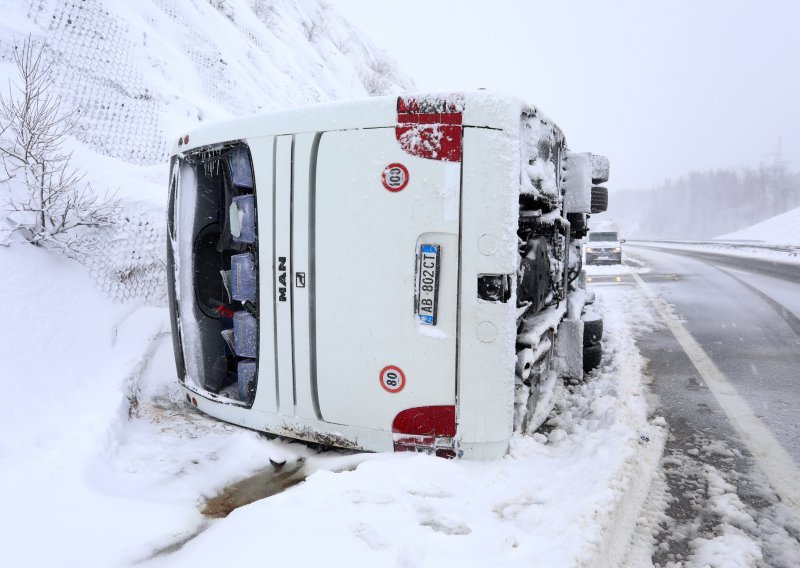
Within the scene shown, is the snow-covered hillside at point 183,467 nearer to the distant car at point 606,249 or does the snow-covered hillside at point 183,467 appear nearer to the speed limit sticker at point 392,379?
the speed limit sticker at point 392,379

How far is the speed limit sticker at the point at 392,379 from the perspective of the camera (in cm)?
269

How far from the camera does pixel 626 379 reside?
4602 millimetres

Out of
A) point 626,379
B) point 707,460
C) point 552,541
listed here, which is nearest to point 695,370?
point 626,379

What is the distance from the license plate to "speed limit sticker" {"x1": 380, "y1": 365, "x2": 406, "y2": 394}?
0.32 m

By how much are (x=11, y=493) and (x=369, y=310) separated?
2.03m

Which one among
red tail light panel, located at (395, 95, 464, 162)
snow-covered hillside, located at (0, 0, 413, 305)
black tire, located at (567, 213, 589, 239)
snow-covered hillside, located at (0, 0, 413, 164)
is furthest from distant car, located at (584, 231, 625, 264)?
red tail light panel, located at (395, 95, 464, 162)

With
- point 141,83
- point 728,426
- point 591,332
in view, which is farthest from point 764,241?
point 141,83

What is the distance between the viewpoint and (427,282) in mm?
2582

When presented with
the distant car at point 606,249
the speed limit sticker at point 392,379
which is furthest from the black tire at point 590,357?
the distant car at point 606,249

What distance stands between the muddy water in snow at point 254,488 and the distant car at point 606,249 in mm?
18816

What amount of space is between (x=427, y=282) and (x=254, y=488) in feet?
5.11

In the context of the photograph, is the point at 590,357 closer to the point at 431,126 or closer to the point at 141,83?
the point at 431,126

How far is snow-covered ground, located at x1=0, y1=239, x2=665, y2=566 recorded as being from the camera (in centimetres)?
201

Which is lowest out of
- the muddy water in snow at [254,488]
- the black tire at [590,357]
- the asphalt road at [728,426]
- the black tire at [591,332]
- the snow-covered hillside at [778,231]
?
the muddy water in snow at [254,488]
